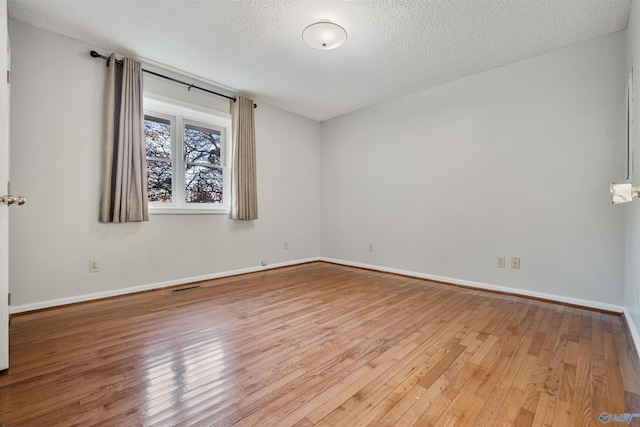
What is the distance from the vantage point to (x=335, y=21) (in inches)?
100

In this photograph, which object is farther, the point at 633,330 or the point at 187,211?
the point at 187,211

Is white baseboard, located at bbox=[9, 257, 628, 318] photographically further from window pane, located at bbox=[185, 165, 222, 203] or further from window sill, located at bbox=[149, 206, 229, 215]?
window pane, located at bbox=[185, 165, 222, 203]

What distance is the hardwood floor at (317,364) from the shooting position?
131cm

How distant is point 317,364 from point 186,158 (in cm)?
314

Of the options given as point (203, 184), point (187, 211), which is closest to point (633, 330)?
point (187, 211)

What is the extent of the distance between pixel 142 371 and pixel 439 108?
408 centimetres

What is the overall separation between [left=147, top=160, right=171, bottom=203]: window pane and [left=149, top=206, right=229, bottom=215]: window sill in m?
0.15

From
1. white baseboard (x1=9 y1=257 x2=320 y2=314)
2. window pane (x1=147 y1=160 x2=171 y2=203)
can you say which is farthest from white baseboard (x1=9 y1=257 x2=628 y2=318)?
window pane (x1=147 y1=160 x2=171 y2=203)

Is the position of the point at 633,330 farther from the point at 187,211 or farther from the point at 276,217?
the point at 187,211

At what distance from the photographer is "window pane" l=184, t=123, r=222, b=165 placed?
150 inches

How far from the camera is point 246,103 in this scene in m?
4.09

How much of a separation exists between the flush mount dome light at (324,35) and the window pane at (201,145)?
2.00m

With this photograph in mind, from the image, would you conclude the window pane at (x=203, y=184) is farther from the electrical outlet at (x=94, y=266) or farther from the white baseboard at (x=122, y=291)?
the electrical outlet at (x=94, y=266)

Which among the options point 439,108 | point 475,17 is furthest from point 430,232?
point 475,17
